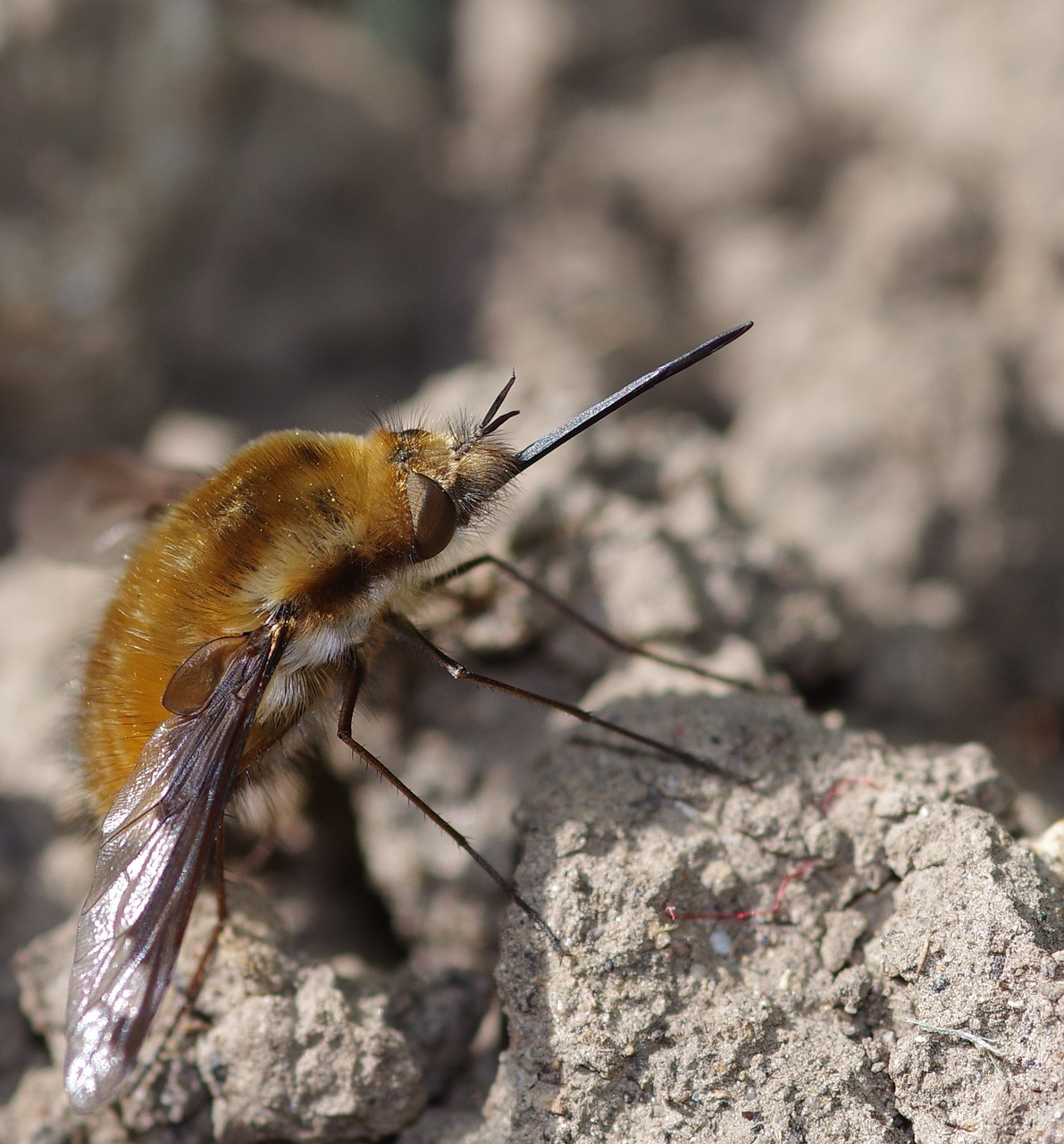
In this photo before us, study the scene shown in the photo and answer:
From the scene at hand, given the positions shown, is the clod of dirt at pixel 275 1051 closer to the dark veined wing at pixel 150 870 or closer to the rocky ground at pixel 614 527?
the rocky ground at pixel 614 527

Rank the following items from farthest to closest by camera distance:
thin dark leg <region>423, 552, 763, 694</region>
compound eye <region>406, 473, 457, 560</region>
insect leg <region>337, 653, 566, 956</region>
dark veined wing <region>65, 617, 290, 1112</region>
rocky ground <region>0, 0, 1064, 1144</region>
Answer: thin dark leg <region>423, 552, 763, 694</region>, compound eye <region>406, 473, 457, 560</region>, insect leg <region>337, 653, 566, 956</region>, rocky ground <region>0, 0, 1064, 1144</region>, dark veined wing <region>65, 617, 290, 1112</region>

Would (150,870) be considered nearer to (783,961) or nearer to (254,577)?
(254,577)

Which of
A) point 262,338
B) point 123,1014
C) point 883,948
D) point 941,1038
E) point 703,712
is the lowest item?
point 123,1014

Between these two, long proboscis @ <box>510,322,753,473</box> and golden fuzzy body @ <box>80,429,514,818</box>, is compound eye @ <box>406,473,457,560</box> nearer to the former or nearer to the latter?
golden fuzzy body @ <box>80,429,514,818</box>

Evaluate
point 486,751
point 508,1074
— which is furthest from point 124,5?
point 508,1074

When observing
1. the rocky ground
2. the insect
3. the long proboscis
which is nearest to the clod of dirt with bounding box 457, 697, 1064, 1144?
the rocky ground

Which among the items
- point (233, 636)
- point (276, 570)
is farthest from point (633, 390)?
point (233, 636)

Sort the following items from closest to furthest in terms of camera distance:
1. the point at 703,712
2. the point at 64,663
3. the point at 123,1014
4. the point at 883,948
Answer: the point at 123,1014, the point at 883,948, the point at 703,712, the point at 64,663

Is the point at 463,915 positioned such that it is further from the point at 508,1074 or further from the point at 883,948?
the point at 883,948
